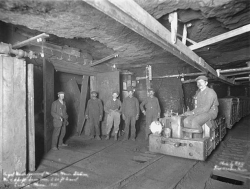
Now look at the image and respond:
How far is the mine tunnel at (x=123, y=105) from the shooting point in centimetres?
304

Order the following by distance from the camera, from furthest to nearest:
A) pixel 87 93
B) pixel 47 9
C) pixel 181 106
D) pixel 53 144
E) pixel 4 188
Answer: pixel 87 93 < pixel 181 106 < pixel 53 144 < pixel 4 188 < pixel 47 9

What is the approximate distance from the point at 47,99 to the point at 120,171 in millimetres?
3227

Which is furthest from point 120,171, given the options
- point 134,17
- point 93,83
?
point 93,83

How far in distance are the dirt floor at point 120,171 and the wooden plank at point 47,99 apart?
497 mm

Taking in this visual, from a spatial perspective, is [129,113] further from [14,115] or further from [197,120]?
[14,115]

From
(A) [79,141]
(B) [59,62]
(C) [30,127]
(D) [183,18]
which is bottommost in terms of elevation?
(A) [79,141]

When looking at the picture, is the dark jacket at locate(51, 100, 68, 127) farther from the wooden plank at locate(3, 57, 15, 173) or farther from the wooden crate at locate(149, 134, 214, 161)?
the wooden crate at locate(149, 134, 214, 161)

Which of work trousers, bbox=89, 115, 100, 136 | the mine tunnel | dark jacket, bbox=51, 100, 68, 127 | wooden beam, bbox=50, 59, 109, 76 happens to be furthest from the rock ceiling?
work trousers, bbox=89, 115, 100, 136

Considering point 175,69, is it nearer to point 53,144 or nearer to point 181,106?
point 181,106

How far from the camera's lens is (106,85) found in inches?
305

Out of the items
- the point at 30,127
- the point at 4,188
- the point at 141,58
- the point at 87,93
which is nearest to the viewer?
the point at 4,188

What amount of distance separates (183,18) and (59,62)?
14.0 ft

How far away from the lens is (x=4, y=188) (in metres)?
3.17

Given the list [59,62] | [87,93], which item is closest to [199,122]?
[59,62]
